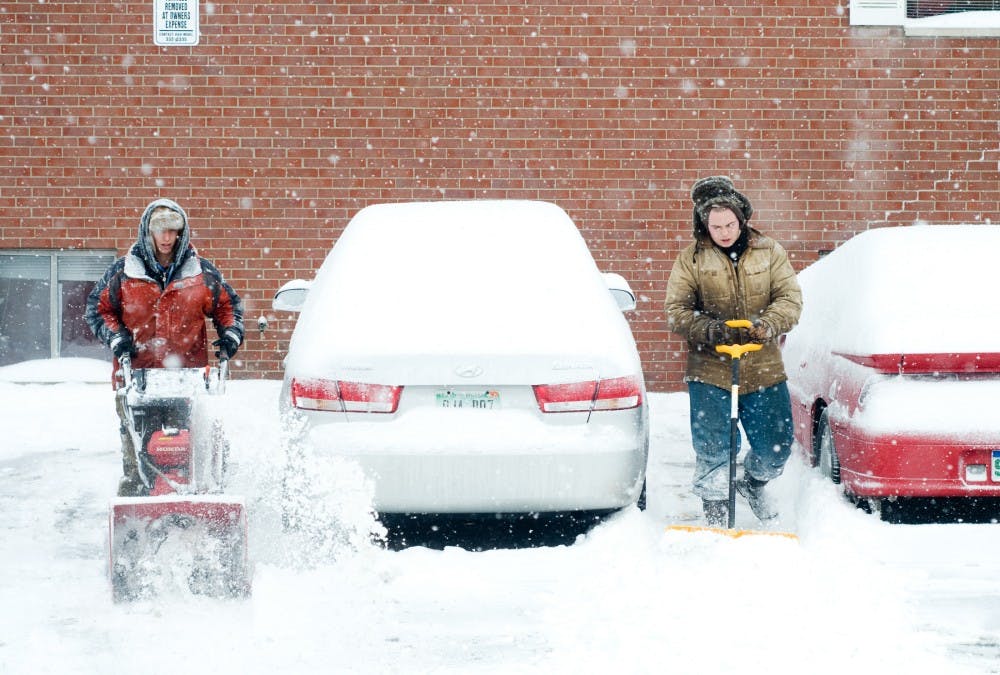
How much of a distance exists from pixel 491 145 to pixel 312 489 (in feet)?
25.0

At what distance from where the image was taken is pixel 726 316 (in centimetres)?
576

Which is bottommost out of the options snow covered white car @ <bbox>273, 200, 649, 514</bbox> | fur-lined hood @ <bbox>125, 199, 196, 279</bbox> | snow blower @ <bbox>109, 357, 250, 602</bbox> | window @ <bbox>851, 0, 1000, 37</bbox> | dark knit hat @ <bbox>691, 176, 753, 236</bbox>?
snow blower @ <bbox>109, 357, 250, 602</bbox>

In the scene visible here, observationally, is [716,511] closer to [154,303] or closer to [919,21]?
[154,303]

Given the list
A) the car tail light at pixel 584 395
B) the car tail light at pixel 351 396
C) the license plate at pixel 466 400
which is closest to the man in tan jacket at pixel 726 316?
the car tail light at pixel 584 395

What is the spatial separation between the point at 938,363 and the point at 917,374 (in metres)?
0.11

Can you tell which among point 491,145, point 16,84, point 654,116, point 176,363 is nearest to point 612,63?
point 654,116

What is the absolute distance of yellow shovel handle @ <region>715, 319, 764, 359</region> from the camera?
5375 mm

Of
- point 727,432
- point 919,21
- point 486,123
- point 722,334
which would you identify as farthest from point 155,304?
point 919,21

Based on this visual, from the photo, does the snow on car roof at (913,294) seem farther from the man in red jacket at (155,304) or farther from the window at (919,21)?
the window at (919,21)

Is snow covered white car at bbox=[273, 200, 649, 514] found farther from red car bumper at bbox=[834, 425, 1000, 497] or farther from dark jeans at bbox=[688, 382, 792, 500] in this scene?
red car bumper at bbox=[834, 425, 1000, 497]

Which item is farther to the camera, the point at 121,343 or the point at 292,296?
the point at 292,296

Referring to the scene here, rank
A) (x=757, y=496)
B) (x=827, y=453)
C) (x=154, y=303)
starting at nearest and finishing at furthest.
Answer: (x=154, y=303), (x=757, y=496), (x=827, y=453)

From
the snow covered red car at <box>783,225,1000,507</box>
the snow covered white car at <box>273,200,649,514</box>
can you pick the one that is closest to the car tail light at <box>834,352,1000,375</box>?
the snow covered red car at <box>783,225,1000,507</box>

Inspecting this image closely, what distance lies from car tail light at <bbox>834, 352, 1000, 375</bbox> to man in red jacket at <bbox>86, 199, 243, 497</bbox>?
3051 mm
